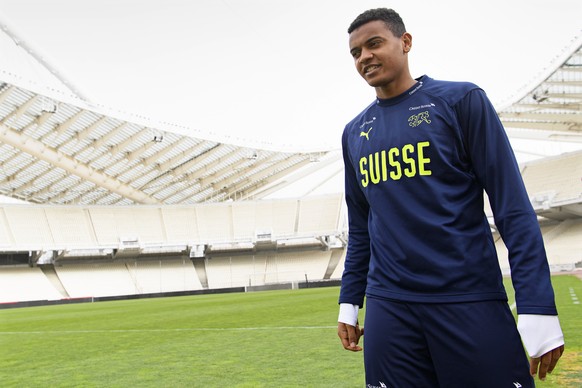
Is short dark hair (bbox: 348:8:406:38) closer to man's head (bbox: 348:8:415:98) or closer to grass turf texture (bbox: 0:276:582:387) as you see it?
man's head (bbox: 348:8:415:98)

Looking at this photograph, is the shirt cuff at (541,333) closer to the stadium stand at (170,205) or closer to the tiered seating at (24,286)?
the stadium stand at (170,205)

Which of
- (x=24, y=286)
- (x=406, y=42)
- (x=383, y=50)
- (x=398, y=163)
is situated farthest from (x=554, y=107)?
(x=24, y=286)

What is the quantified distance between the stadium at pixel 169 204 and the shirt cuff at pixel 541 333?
27274 millimetres

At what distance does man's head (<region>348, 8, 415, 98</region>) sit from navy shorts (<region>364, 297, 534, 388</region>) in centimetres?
85

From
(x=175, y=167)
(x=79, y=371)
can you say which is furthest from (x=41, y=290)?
(x=79, y=371)

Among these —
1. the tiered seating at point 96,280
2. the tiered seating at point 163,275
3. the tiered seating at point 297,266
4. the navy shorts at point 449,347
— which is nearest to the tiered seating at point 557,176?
the tiered seating at point 297,266

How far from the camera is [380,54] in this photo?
2.07 meters

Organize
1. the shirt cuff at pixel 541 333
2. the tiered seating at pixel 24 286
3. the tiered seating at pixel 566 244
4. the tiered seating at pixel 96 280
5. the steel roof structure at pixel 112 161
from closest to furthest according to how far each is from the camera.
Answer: the shirt cuff at pixel 541 333 → the steel roof structure at pixel 112 161 → the tiered seating at pixel 566 244 → the tiered seating at pixel 24 286 → the tiered seating at pixel 96 280

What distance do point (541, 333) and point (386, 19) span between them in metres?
1.27

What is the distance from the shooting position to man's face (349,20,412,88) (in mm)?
2076

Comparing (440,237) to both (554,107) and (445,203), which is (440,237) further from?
(554,107)

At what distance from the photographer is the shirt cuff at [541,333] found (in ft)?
5.42

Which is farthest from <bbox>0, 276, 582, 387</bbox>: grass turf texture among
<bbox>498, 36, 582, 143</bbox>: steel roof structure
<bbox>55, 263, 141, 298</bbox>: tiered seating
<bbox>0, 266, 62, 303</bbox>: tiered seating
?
<bbox>55, 263, 141, 298</bbox>: tiered seating

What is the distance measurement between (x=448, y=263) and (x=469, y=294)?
0.40ft
